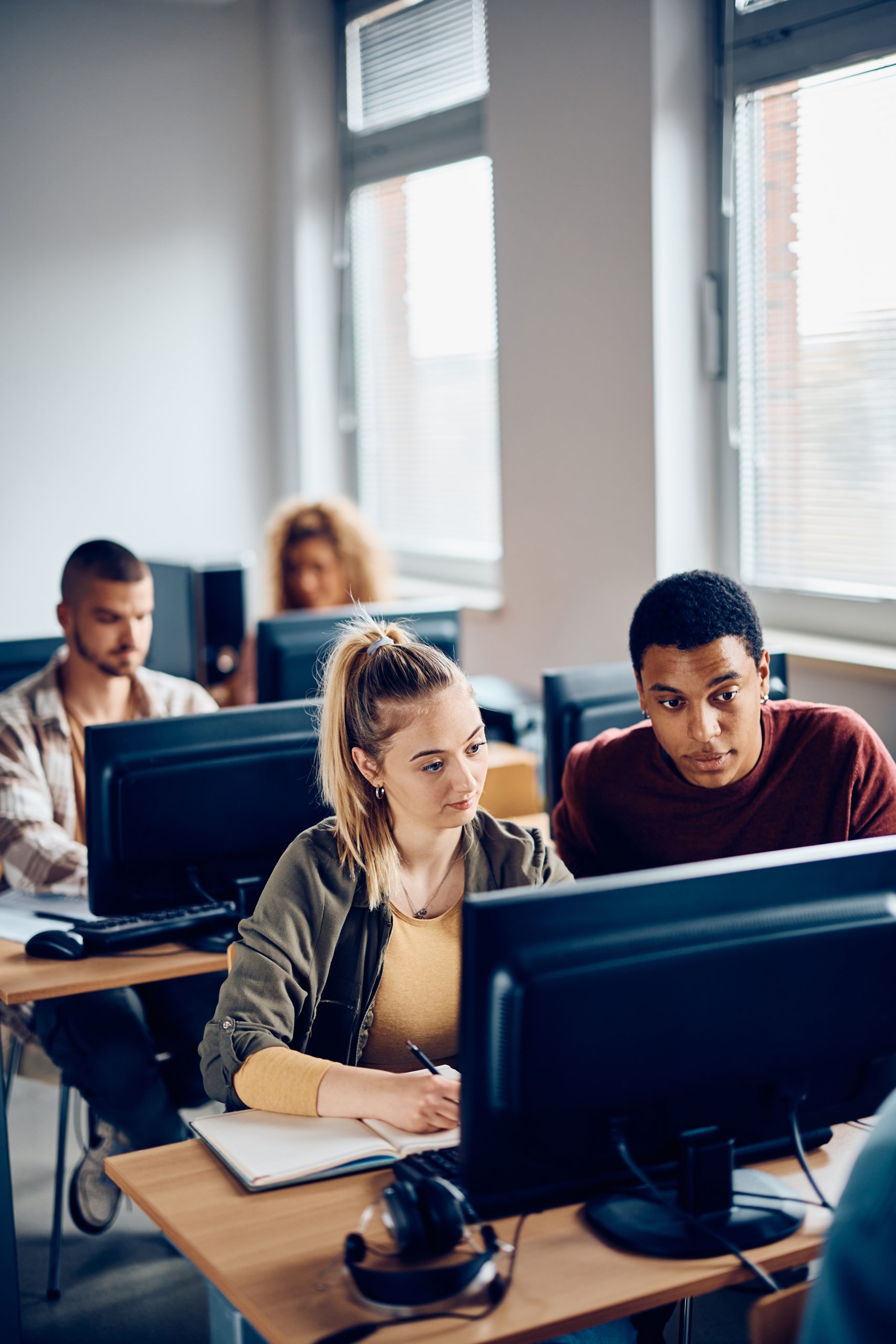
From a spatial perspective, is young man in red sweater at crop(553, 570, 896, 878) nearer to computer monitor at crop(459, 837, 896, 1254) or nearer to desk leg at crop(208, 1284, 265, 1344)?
computer monitor at crop(459, 837, 896, 1254)

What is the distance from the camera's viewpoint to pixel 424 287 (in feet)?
14.3

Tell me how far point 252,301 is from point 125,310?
49cm

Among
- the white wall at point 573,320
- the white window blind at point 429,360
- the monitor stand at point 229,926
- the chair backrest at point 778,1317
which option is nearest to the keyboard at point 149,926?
the monitor stand at point 229,926

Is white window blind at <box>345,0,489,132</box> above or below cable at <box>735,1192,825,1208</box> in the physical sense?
above

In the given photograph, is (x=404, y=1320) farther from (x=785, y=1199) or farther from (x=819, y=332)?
(x=819, y=332)

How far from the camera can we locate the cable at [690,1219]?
114cm

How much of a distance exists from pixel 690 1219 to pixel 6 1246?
118 cm

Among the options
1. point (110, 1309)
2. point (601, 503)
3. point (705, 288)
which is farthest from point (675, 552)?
point (110, 1309)

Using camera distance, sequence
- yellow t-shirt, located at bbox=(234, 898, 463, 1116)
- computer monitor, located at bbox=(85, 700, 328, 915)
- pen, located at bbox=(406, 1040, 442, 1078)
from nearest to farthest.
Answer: pen, located at bbox=(406, 1040, 442, 1078) < yellow t-shirt, located at bbox=(234, 898, 463, 1116) < computer monitor, located at bbox=(85, 700, 328, 915)

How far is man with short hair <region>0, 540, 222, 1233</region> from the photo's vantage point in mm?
2234

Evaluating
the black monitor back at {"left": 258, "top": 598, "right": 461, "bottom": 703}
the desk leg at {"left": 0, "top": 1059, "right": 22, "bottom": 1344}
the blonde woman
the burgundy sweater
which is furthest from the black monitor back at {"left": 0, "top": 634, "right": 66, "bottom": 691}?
the burgundy sweater

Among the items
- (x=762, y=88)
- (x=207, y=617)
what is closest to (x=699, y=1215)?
(x=762, y=88)

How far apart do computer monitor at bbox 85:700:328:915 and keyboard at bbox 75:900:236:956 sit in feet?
0.22

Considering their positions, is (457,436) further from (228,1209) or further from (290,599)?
(228,1209)
